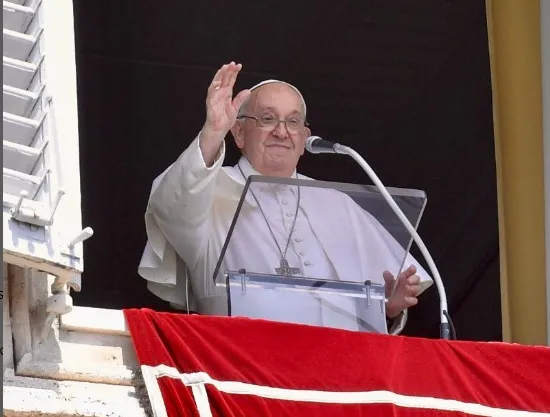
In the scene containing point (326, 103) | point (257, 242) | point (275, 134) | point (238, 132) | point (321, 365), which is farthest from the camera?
point (326, 103)

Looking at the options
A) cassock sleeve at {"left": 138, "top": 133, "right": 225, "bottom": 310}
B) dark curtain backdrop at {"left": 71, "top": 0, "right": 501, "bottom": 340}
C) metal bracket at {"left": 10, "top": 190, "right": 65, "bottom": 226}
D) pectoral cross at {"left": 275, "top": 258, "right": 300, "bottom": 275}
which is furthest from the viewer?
dark curtain backdrop at {"left": 71, "top": 0, "right": 501, "bottom": 340}

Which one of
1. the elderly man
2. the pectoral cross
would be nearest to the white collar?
the elderly man

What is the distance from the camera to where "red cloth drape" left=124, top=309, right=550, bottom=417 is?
17.4ft

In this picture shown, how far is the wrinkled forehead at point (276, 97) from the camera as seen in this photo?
6.58 metres

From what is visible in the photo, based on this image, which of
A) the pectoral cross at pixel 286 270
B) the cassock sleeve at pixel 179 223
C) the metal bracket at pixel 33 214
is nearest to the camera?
the metal bracket at pixel 33 214

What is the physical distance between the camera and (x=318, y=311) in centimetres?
586

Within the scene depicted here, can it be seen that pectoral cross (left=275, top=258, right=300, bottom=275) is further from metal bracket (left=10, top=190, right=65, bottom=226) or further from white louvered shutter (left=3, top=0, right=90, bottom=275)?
metal bracket (left=10, top=190, right=65, bottom=226)

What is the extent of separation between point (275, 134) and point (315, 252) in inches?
26.3

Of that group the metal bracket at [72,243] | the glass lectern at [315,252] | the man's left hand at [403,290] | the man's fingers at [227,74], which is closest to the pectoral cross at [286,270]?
the glass lectern at [315,252]

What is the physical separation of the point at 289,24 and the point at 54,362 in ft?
8.39

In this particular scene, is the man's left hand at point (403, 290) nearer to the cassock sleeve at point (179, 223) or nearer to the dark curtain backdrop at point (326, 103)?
the cassock sleeve at point (179, 223)

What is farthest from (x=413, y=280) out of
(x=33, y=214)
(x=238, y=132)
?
(x=33, y=214)

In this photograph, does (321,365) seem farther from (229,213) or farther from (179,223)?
(229,213)

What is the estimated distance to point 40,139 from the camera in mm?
5301
